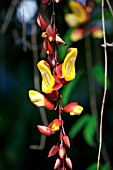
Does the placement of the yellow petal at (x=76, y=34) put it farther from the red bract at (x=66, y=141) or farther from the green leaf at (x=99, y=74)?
the red bract at (x=66, y=141)

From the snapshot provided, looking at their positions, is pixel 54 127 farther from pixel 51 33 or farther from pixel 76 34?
pixel 76 34

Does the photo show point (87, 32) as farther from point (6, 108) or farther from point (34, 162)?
point (34, 162)

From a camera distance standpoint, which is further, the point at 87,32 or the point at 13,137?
the point at 13,137

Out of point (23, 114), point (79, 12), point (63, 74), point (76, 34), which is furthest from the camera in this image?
point (23, 114)

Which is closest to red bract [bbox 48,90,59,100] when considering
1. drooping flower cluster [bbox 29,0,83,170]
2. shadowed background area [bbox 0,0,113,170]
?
drooping flower cluster [bbox 29,0,83,170]

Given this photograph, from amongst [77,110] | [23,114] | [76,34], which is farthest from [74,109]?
[23,114]

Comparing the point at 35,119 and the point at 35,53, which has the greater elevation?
the point at 35,53

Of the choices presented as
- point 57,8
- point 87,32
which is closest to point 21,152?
point 57,8

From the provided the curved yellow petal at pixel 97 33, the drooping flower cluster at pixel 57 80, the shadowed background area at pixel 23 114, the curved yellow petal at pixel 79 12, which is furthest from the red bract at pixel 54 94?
the shadowed background area at pixel 23 114
